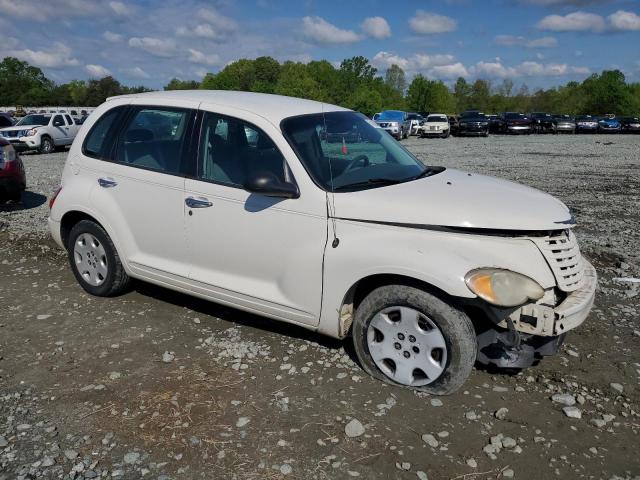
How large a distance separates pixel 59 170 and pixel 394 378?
15.2m

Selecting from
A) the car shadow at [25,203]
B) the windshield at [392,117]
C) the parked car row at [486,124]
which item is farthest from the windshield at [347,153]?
the windshield at [392,117]

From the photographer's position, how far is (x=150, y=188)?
184 inches

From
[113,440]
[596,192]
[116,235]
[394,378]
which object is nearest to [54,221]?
[116,235]

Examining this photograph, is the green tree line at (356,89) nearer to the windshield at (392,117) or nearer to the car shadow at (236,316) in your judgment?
the windshield at (392,117)

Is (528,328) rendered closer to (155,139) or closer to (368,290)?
(368,290)

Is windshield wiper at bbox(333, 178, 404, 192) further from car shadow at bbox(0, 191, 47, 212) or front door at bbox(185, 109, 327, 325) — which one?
car shadow at bbox(0, 191, 47, 212)

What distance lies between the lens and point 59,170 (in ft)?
53.8

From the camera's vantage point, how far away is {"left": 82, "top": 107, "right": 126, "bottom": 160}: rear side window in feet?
16.7

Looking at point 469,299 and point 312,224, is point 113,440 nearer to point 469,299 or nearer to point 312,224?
point 312,224

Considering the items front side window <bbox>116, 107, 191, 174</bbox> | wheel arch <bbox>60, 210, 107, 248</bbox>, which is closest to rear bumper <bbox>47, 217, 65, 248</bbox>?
wheel arch <bbox>60, 210, 107, 248</bbox>

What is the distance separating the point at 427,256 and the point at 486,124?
39509mm

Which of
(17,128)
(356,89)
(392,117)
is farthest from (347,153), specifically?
(356,89)

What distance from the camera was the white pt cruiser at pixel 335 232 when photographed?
3482 millimetres

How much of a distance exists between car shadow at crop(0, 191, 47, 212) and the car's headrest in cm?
618
